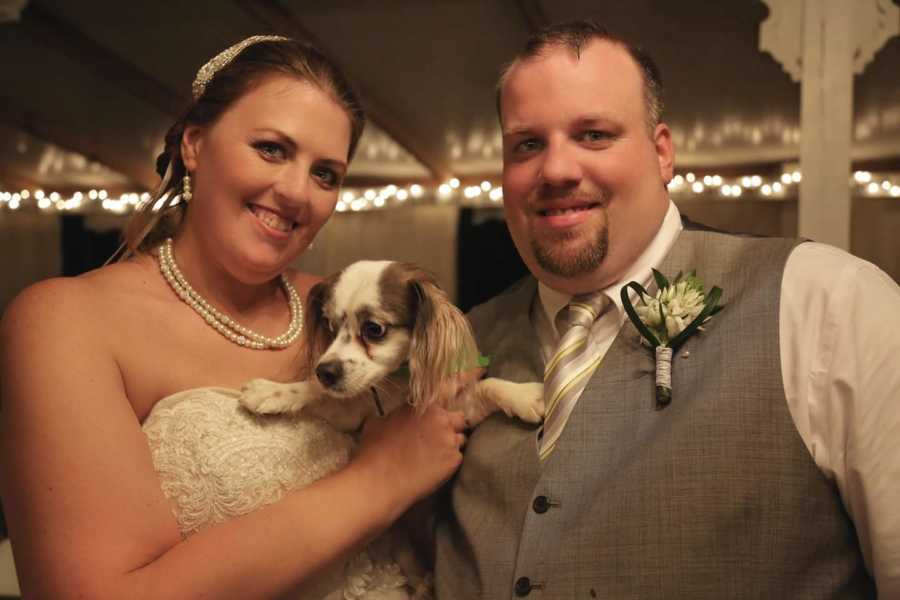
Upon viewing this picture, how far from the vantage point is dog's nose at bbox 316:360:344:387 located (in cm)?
180

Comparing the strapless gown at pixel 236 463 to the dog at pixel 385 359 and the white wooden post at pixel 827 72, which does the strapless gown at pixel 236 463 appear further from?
the white wooden post at pixel 827 72

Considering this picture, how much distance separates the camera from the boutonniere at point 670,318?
1502mm

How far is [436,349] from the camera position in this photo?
1853 millimetres

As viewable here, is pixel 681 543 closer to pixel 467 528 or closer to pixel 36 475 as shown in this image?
pixel 467 528

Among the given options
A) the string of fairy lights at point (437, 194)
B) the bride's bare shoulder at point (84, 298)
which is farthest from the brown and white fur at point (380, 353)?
the string of fairy lights at point (437, 194)

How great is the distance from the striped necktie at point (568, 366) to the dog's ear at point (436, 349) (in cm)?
22

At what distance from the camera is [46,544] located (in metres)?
1.44

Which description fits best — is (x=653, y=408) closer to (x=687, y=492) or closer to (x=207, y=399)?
(x=687, y=492)

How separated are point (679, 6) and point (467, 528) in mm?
3484

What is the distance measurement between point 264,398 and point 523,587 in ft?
2.43

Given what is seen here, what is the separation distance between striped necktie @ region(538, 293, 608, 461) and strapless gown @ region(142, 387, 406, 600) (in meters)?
0.53

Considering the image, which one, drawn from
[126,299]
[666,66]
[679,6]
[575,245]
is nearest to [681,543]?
[575,245]

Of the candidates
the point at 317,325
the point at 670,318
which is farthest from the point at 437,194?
the point at 670,318

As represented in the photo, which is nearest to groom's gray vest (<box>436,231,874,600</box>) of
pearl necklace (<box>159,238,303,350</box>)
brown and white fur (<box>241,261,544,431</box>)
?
brown and white fur (<box>241,261,544,431</box>)
